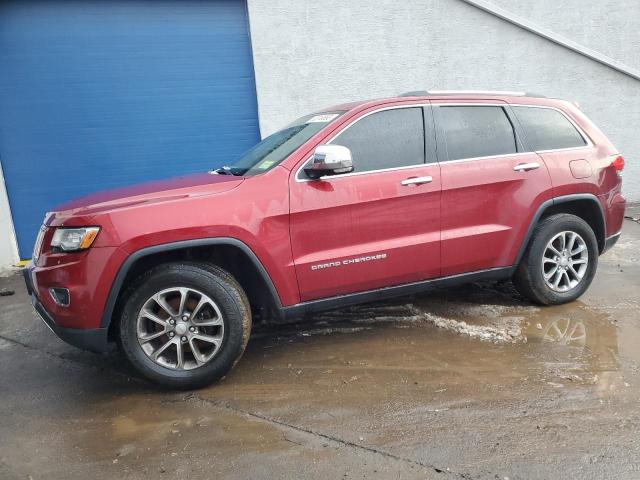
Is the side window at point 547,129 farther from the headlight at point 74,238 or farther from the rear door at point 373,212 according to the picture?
the headlight at point 74,238

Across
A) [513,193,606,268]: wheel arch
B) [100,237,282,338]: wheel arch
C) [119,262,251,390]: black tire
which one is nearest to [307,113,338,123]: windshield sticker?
[100,237,282,338]: wheel arch

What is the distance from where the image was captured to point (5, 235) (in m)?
6.48

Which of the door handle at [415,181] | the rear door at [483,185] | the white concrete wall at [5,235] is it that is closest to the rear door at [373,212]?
the door handle at [415,181]

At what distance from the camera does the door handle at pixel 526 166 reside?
3.70 m

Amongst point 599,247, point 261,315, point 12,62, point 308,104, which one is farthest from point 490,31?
point 12,62

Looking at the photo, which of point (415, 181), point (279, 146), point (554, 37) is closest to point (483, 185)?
point (415, 181)

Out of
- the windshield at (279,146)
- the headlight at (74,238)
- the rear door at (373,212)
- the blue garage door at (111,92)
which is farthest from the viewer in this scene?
the blue garage door at (111,92)

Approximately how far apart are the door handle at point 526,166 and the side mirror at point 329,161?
148 cm

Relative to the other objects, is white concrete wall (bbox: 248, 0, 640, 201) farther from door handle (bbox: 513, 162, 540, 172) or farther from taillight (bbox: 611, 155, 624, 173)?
door handle (bbox: 513, 162, 540, 172)

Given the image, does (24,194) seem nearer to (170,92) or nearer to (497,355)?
(170,92)

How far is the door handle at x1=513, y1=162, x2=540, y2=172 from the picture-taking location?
146 inches

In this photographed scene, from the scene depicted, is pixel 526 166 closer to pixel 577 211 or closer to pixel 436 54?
pixel 577 211

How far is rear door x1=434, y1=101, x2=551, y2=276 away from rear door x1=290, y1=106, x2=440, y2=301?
0.39 feet

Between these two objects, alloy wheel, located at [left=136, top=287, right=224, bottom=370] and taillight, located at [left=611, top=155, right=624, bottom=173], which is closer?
alloy wheel, located at [left=136, top=287, right=224, bottom=370]
